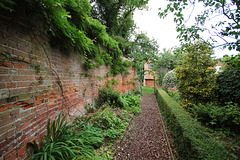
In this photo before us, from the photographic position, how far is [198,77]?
15.1 ft

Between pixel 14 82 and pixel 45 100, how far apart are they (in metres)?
0.71

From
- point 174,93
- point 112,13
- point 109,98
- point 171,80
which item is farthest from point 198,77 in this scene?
point 112,13

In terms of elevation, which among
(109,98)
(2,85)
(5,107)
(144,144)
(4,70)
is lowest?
(144,144)

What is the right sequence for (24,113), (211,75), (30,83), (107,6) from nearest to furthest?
(24,113), (30,83), (211,75), (107,6)

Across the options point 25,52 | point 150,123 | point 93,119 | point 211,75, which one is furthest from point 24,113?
point 211,75

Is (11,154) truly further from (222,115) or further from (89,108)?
(222,115)

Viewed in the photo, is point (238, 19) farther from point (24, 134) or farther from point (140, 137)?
point (24, 134)

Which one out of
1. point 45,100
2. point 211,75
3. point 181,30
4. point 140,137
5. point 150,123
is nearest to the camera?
point 45,100

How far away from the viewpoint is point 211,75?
4566 mm

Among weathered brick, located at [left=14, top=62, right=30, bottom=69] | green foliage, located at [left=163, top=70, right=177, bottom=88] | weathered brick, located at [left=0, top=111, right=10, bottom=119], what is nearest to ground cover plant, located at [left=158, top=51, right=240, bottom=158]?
weathered brick, located at [left=14, top=62, right=30, bottom=69]

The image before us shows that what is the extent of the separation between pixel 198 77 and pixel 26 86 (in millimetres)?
5949

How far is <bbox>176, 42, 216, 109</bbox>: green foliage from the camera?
4.40 meters

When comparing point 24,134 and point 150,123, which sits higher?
point 24,134

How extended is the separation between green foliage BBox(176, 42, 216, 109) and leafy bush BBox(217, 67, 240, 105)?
24 cm
